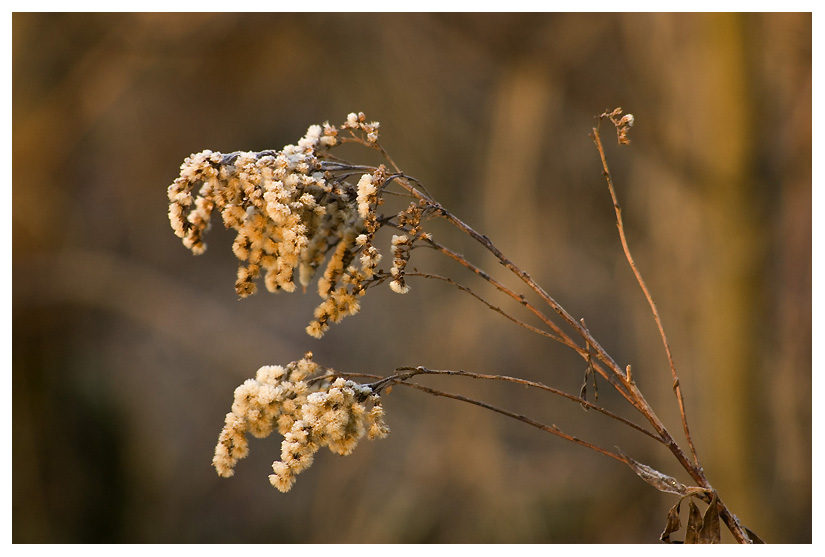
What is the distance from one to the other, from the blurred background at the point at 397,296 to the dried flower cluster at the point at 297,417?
69.5 inches

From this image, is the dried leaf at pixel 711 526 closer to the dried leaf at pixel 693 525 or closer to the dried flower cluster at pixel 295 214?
the dried leaf at pixel 693 525

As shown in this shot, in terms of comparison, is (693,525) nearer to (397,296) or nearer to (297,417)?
(297,417)

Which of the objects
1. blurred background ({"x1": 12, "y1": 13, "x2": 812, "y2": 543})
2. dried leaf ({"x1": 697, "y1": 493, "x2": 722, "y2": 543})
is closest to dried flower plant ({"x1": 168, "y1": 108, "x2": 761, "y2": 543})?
dried leaf ({"x1": 697, "y1": 493, "x2": 722, "y2": 543})

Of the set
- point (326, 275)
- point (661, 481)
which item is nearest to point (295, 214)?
point (326, 275)

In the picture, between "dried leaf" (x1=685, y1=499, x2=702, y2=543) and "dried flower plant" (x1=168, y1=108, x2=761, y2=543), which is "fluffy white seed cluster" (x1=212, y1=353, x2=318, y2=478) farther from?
"dried leaf" (x1=685, y1=499, x2=702, y2=543)

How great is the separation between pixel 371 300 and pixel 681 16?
1564 millimetres

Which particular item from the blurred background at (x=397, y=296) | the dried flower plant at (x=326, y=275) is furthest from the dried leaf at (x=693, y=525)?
the blurred background at (x=397, y=296)

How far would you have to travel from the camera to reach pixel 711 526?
649 millimetres

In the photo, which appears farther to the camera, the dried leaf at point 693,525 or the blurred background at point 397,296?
the blurred background at point 397,296

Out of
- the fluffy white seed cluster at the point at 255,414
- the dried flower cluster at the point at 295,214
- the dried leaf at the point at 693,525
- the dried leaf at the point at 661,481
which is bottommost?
the fluffy white seed cluster at the point at 255,414

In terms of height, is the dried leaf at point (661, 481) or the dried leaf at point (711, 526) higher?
the dried leaf at point (661, 481)

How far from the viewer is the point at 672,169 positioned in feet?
7.14

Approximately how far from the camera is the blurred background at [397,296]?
222 cm

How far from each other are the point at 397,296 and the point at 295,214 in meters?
2.36
